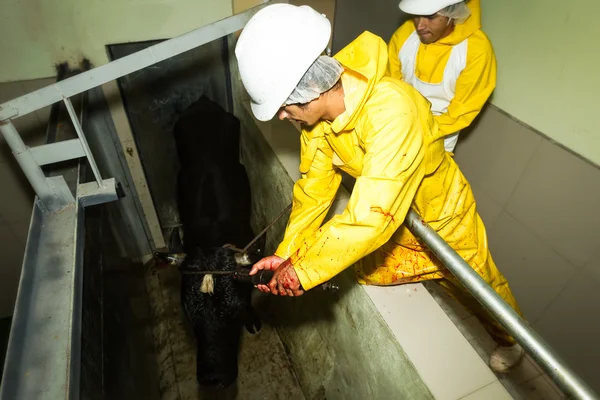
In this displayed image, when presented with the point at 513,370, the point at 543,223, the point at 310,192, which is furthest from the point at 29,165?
the point at 543,223

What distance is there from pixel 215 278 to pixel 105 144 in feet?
5.89

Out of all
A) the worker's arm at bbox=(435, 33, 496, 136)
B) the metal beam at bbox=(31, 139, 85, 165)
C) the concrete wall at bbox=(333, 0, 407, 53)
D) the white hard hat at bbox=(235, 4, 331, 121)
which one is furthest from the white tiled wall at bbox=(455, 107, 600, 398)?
the metal beam at bbox=(31, 139, 85, 165)

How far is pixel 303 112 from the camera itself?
4.66ft

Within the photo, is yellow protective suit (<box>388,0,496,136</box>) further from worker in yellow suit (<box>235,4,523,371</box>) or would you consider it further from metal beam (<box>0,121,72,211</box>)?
metal beam (<box>0,121,72,211</box>)

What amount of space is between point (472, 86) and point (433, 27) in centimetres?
46

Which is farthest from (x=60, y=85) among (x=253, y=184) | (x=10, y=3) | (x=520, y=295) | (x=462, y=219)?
(x=520, y=295)

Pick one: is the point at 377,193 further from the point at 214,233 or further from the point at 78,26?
the point at 78,26

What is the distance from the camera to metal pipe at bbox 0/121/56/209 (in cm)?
183

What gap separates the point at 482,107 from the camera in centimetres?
254

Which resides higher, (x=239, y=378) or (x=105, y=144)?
(x=105, y=144)

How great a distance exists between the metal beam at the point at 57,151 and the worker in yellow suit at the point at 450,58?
2148 mm

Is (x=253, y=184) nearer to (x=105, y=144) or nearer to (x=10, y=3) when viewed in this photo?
(x=105, y=144)

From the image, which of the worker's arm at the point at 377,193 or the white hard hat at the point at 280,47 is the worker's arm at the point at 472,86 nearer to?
the worker's arm at the point at 377,193

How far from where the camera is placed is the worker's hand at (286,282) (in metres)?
1.38
